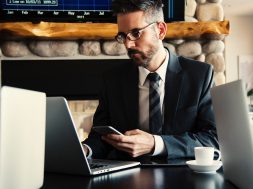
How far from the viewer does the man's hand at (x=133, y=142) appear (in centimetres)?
124

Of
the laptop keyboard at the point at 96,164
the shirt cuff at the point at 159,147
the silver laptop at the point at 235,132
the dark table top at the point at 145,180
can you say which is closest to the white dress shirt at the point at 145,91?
the shirt cuff at the point at 159,147

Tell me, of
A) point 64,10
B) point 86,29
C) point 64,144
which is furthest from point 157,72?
point 64,10

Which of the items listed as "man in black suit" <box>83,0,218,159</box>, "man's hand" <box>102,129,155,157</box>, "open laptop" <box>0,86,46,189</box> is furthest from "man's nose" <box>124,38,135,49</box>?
"open laptop" <box>0,86,46,189</box>

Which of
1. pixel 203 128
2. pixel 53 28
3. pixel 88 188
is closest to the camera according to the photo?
pixel 88 188

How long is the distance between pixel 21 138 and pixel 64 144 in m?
0.28

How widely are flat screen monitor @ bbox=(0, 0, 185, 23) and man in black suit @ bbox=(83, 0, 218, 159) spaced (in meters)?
0.98

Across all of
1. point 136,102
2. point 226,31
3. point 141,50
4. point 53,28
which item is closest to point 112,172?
point 136,102

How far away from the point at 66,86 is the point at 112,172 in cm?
184

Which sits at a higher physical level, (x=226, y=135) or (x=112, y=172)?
(x=226, y=135)

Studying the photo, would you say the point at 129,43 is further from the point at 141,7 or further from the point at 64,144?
the point at 64,144

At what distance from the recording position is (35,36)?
2707mm

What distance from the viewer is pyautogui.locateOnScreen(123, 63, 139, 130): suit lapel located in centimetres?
172

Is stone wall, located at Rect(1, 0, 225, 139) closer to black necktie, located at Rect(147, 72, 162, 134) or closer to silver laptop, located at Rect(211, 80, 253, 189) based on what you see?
black necktie, located at Rect(147, 72, 162, 134)

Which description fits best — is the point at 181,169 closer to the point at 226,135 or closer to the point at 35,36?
the point at 226,135
